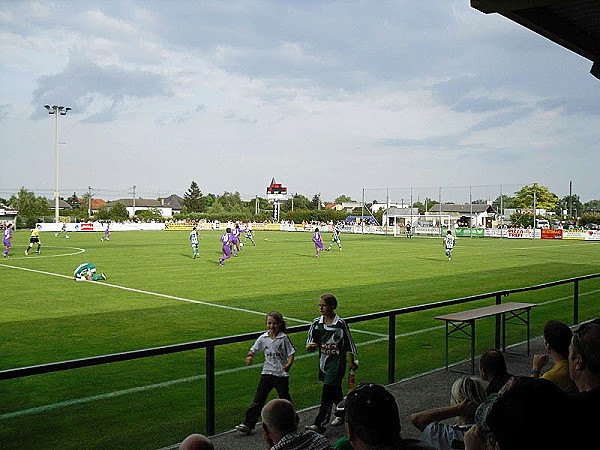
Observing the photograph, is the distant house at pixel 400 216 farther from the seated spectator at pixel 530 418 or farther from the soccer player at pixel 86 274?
the seated spectator at pixel 530 418

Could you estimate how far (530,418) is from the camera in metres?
2.02

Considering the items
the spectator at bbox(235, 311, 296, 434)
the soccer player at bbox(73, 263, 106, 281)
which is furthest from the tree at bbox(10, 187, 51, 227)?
the spectator at bbox(235, 311, 296, 434)

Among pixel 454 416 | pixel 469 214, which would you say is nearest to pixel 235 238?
pixel 454 416

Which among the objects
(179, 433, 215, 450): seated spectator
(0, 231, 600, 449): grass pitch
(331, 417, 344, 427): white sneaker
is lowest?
(0, 231, 600, 449): grass pitch

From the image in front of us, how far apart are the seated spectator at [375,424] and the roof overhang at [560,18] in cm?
499

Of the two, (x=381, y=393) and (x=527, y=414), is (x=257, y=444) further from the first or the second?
(x=527, y=414)

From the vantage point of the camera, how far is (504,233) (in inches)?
2857

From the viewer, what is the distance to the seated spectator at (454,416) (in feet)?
13.1

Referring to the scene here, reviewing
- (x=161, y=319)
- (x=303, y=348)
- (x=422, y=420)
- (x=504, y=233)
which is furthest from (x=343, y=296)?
(x=504, y=233)

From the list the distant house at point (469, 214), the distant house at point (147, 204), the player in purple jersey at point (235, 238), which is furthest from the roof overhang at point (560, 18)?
the distant house at point (147, 204)

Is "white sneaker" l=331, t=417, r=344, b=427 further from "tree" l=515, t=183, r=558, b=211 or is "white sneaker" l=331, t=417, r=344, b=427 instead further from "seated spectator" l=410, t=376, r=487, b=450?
"tree" l=515, t=183, r=558, b=211

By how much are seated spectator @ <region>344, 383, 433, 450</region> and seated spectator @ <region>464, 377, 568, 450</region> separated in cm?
82

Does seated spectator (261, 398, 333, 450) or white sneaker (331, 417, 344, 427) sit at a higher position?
seated spectator (261, 398, 333, 450)

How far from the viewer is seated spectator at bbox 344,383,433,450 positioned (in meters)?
2.89
